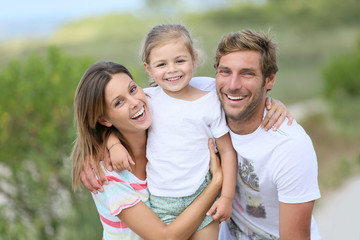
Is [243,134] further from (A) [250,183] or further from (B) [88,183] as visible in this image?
(B) [88,183]

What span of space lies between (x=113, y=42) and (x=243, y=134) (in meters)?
21.0

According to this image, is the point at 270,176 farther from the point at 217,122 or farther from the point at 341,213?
the point at 341,213

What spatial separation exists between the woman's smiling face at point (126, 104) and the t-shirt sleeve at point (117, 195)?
282 millimetres

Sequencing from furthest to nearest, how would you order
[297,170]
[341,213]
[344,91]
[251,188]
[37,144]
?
[344,91] → [341,213] → [37,144] → [251,188] → [297,170]

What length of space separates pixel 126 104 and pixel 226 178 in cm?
63

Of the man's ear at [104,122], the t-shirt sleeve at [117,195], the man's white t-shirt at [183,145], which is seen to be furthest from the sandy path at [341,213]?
the man's ear at [104,122]

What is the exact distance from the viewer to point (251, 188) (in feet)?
7.93

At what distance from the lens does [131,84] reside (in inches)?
92.1

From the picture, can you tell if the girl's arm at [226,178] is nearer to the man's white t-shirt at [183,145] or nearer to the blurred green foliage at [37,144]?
the man's white t-shirt at [183,145]

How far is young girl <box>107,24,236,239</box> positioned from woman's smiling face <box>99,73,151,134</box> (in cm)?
12

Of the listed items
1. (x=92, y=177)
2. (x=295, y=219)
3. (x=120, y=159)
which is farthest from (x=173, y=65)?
(x=295, y=219)

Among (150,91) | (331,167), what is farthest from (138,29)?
(150,91)

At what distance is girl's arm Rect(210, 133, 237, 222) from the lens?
234cm

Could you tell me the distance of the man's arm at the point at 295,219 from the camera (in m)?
2.22
